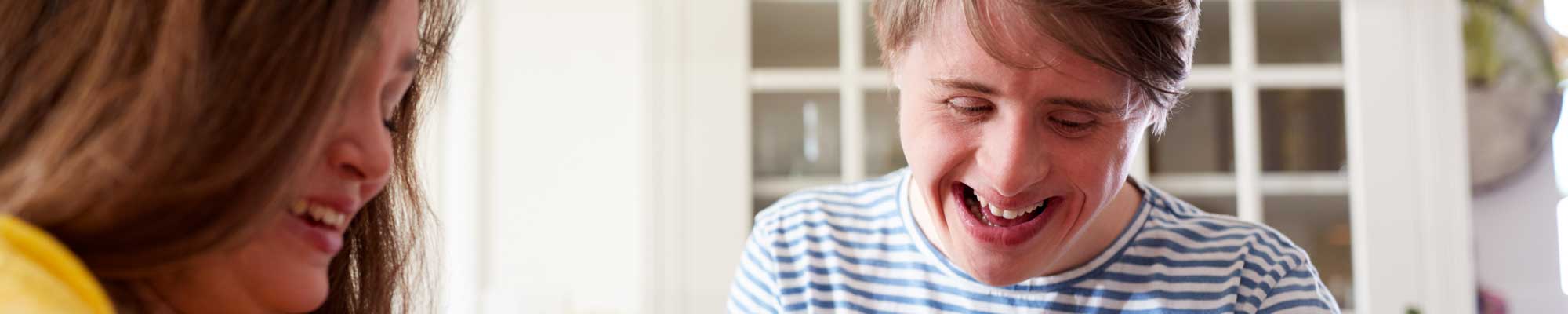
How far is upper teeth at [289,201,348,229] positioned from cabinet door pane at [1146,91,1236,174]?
1779 millimetres

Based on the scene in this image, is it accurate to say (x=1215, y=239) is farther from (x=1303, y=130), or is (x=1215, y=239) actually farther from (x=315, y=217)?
(x=1303, y=130)

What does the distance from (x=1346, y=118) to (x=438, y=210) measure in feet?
6.08

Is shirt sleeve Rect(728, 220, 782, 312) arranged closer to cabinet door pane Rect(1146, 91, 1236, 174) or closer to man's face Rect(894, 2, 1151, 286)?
man's face Rect(894, 2, 1151, 286)

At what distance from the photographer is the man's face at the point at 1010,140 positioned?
0.86 metres

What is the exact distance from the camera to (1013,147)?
87 centimetres

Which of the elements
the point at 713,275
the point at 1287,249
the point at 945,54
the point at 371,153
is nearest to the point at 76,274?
the point at 371,153

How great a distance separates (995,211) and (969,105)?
0.10m

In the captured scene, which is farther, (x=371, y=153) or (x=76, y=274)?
(x=371, y=153)

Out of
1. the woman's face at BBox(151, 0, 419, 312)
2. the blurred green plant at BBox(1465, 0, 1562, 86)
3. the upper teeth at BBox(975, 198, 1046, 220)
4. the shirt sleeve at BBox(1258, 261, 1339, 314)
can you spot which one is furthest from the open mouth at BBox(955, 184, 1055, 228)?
the blurred green plant at BBox(1465, 0, 1562, 86)

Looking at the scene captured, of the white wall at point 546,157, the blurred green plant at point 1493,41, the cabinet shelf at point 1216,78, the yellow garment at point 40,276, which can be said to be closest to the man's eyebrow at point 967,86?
the yellow garment at point 40,276

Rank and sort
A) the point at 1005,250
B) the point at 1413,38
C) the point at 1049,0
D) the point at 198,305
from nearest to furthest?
the point at 198,305 → the point at 1049,0 → the point at 1005,250 → the point at 1413,38

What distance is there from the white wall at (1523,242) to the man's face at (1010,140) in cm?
197

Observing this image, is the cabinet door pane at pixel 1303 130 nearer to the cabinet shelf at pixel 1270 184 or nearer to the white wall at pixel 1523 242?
the cabinet shelf at pixel 1270 184

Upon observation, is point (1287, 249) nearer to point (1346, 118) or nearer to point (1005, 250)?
point (1005, 250)
